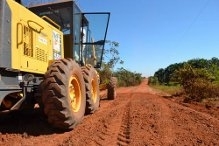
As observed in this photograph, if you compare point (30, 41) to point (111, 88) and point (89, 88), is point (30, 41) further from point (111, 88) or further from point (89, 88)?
point (111, 88)

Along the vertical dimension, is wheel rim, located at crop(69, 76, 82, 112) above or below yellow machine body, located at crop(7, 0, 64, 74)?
below

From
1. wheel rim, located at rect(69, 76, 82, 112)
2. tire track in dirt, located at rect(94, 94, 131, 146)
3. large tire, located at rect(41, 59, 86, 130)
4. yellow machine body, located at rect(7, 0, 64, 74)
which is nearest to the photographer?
tire track in dirt, located at rect(94, 94, 131, 146)

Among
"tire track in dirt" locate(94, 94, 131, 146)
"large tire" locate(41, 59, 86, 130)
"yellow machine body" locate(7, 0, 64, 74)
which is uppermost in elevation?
"yellow machine body" locate(7, 0, 64, 74)

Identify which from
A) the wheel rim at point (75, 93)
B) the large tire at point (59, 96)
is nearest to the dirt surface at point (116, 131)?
the large tire at point (59, 96)

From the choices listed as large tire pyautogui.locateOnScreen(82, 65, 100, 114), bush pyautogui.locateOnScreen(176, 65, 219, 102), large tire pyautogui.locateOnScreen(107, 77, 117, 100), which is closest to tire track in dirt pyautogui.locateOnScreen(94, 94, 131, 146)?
large tire pyautogui.locateOnScreen(82, 65, 100, 114)

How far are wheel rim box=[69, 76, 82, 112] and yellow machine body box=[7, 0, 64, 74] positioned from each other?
0.77 m

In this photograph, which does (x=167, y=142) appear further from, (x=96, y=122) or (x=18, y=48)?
(x=18, y=48)

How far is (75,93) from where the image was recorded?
7965 mm

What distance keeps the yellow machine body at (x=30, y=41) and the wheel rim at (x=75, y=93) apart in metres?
0.77

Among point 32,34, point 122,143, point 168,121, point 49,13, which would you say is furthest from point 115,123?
point 49,13

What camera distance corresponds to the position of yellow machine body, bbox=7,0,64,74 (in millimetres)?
6809

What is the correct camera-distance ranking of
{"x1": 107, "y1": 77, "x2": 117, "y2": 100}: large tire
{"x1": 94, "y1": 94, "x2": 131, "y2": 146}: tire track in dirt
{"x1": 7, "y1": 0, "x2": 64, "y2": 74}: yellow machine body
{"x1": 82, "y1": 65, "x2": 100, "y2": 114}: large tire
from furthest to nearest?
1. {"x1": 107, "y1": 77, "x2": 117, "y2": 100}: large tire
2. {"x1": 82, "y1": 65, "x2": 100, "y2": 114}: large tire
3. {"x1": 7, "y1": 0, "x2": 64, "y2": 74}: yellow machine body
4. {"x1": 94, "y1": 94, "x2": 131, "y2": 146}: tire track in dirt

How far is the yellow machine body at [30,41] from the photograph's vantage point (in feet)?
22.3

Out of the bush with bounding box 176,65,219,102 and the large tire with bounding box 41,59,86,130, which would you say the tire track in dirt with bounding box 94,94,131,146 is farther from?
the bush with bounding box 176,65,219,102
